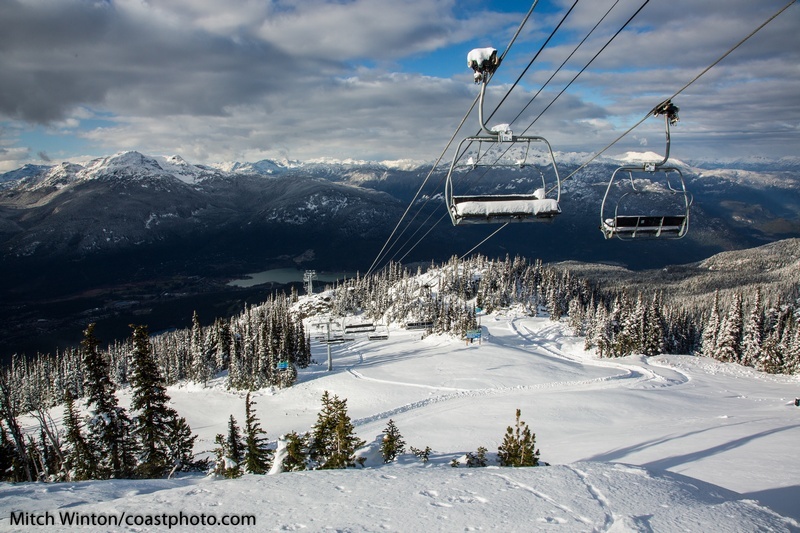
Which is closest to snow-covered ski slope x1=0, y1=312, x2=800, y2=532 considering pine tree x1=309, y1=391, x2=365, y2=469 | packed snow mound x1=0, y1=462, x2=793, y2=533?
packed snow mound x1=0, y1=462, x2=793, y2=533

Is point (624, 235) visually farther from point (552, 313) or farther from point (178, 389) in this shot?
point (552, 313)

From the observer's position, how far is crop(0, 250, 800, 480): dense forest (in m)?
23.8

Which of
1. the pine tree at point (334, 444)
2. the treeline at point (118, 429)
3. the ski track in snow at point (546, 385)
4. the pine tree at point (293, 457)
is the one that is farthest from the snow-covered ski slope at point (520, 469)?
the treeline at point (118, 429)

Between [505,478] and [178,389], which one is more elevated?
[505,478]

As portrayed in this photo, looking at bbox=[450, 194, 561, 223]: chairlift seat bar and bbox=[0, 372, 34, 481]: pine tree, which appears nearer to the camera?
bbox=[450, 194, 561, 223]: chairlift seat bar

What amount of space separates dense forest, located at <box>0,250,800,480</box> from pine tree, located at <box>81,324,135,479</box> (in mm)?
57

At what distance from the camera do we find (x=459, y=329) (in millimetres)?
75125

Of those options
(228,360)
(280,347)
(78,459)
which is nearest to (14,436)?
(78,459)

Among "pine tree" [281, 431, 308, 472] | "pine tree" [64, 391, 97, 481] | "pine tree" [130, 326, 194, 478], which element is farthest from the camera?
"pine tree" [130, 326, 194, 478]

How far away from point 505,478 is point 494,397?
3348 centimetres

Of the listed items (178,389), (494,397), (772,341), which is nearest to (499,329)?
(772,341)

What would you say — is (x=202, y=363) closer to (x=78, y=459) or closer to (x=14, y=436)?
(x=78, y=459)

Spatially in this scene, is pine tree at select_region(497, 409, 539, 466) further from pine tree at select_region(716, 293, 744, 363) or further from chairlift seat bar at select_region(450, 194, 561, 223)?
pine tree at select_region(716, 293, 744, 363)

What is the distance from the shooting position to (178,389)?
63.5m
